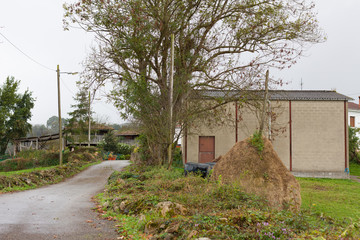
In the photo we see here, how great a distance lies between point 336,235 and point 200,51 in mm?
16223

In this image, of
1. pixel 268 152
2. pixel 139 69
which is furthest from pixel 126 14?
pixel 268 152

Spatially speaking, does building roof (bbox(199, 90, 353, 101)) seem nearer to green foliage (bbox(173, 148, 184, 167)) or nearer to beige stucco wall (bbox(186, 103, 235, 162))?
beige stucco wall (bbox(186, 103, 235, 162))

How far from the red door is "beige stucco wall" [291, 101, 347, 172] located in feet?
20.2

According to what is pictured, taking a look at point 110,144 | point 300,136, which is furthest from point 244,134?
point 110,144

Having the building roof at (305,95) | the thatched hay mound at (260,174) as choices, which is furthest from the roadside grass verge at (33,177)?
the building roof at (305,95)

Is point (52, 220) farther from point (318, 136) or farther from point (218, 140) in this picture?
point (318, 136)

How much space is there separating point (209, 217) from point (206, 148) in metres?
19.1

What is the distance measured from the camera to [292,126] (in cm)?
2570

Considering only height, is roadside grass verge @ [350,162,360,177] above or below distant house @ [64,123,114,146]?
below

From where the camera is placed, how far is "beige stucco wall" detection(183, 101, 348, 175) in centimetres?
2531

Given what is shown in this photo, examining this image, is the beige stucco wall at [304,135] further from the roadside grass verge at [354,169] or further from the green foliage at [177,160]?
the roadside grass verge at [354,169]

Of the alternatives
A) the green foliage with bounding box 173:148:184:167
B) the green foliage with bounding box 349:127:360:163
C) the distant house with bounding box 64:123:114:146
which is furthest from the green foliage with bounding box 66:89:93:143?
the green foliage with bounding box 349:127:360:163

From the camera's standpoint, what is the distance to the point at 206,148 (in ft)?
83.9

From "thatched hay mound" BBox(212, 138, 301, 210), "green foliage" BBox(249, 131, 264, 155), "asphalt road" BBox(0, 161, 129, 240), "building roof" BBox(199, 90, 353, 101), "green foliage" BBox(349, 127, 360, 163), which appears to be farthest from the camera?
"green foliage" BBox(349, 127, 360, 163)
